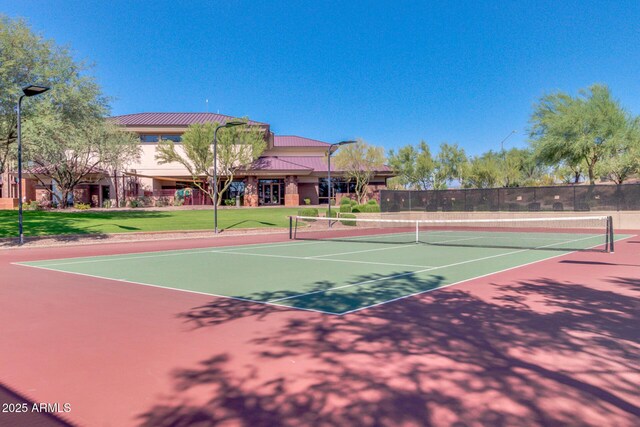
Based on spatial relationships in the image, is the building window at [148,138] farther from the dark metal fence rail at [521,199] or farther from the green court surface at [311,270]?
the green court surface at [311,270]

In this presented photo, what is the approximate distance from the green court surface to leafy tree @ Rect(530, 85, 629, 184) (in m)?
20.9

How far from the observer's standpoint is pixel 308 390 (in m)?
4.00

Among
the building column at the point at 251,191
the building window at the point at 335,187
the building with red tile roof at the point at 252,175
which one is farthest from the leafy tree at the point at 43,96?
the building window at the point at 335,187

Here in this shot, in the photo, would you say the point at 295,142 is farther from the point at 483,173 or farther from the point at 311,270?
the point at 311,270

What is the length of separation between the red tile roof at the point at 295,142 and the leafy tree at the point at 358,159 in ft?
35.3

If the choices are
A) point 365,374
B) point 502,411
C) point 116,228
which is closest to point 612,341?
point 502,411

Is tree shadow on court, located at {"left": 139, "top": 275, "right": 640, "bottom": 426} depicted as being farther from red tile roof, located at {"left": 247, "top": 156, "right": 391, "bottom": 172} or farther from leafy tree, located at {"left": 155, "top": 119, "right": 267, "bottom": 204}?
→ red tile roof, located at {"left": 247, "top": 156, "right": 391, "bottom": 172}

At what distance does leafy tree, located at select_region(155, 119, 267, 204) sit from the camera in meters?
40.9

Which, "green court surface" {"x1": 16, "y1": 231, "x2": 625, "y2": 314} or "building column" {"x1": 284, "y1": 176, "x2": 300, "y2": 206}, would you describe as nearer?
"green court surface" {"x1": 16, "y1": 231, "x2": 625, "y2": 314}

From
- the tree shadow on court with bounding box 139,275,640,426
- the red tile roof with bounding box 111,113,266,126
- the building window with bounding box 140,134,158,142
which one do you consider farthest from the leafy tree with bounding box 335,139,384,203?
the tree shadow on court with bounding box 139,275,640,426

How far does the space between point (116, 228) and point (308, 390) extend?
22.4m

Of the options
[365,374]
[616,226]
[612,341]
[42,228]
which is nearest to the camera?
[365,374]

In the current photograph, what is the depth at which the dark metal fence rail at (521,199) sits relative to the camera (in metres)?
28.4

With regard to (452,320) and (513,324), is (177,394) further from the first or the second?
A: (513,324)
